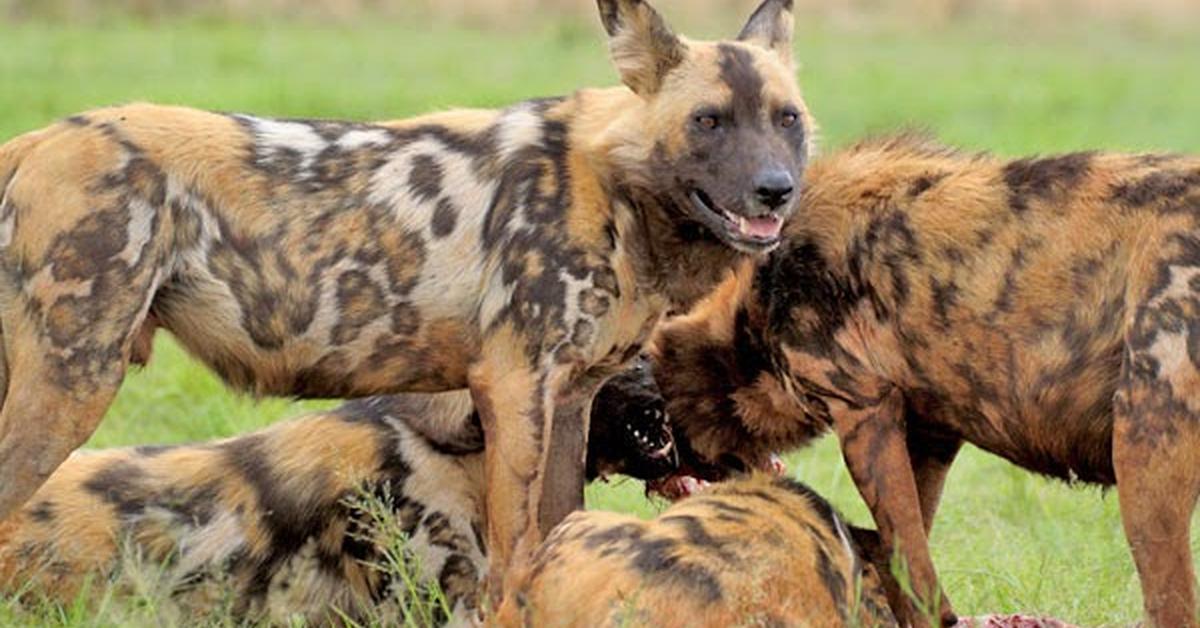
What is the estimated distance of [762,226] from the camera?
560 centimetres

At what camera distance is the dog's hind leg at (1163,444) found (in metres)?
5.10

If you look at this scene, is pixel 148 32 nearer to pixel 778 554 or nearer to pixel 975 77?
pixel 975 77

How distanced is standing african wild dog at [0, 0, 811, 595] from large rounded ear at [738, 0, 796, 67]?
15 centimetres

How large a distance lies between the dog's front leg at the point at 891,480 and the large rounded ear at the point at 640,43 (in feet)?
2.92

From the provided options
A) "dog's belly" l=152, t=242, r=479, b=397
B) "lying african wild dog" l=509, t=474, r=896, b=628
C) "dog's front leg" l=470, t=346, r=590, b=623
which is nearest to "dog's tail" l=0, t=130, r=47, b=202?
"dog's belly" l=152, t=242, r=479, b=397

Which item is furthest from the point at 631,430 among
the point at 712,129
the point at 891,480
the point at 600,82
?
the point at 600,82

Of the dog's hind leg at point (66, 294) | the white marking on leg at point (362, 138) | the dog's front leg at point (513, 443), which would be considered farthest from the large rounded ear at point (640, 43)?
the dog's hind leg at point (66, 294)

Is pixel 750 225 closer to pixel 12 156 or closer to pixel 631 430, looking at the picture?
pixel 631 430

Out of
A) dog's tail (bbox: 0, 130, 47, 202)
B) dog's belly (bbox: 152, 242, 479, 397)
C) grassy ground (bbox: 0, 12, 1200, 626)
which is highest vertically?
dog's tail (bbox: 0, 130, 47, 202)

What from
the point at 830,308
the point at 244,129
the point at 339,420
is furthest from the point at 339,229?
the point at 830,308

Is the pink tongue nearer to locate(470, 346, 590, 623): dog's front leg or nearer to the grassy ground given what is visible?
locate(470, 346, 590, 623): dog's front leg

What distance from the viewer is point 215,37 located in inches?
671

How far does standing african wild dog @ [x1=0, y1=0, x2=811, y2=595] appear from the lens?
540cm

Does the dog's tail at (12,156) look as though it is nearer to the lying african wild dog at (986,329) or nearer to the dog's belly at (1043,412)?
the lying african wild dog at (986,329)
